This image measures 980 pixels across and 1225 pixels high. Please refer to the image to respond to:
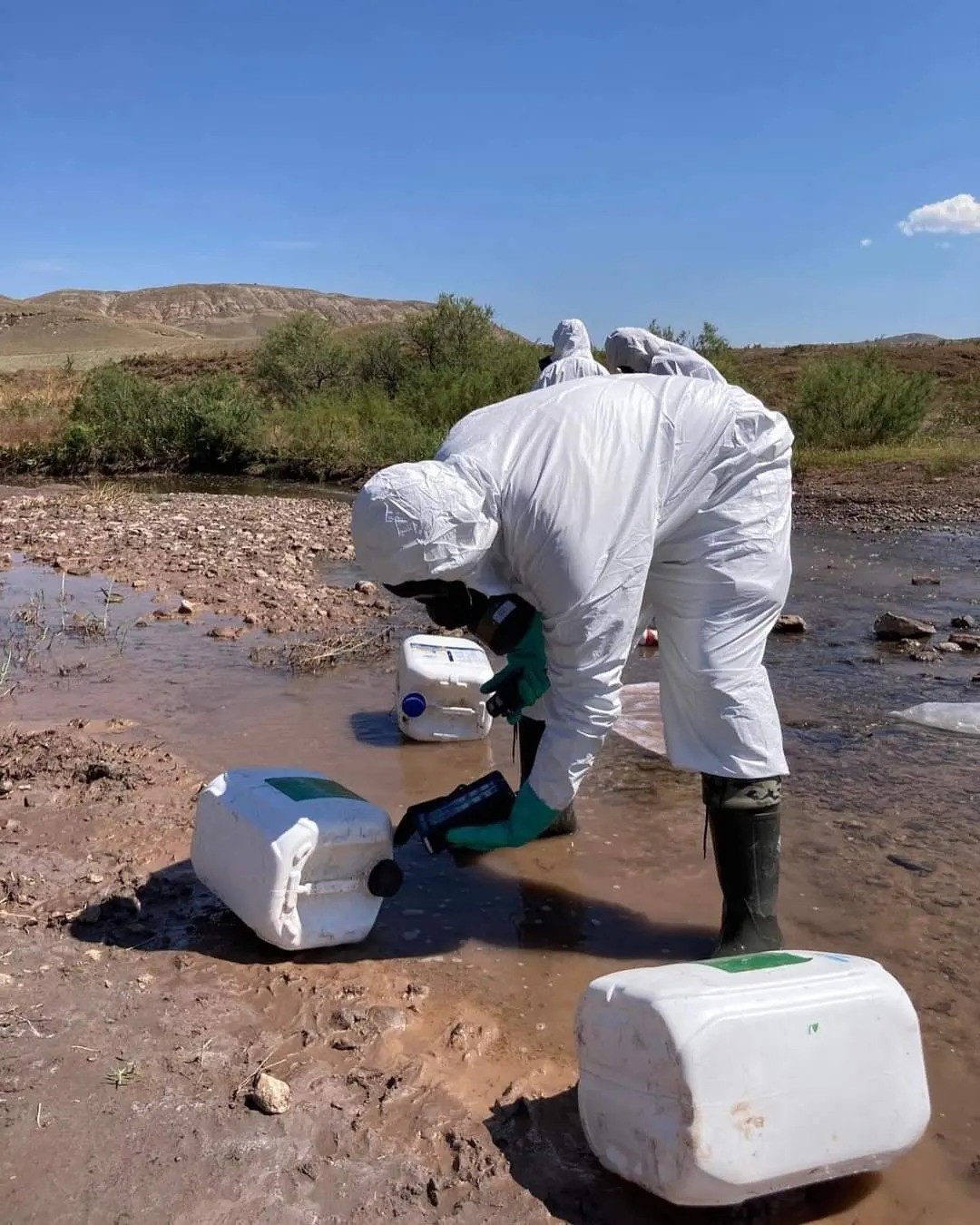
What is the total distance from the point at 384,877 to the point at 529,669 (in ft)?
2.19

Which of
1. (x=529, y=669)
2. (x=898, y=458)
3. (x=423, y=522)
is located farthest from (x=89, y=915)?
(x=898, y=458)

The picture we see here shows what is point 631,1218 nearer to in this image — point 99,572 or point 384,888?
point 384,888

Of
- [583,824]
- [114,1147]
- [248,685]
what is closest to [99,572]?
[248,685]

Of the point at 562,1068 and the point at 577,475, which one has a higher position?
the point at 577,475

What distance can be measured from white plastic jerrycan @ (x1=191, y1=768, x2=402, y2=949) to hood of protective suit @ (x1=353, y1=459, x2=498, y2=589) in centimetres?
66

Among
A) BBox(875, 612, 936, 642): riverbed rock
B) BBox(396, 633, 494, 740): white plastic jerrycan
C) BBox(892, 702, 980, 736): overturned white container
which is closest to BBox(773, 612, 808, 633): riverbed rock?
BBox(875, 612, 936, 642): riverbed rock

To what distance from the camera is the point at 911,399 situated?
17.9 m

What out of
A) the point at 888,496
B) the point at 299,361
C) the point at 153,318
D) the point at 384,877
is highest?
the point at 153,318

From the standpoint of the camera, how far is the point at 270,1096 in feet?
6.39

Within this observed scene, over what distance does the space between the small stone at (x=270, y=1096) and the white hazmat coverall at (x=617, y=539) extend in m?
0.85

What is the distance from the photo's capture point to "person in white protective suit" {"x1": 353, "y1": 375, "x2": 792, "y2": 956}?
2.22 m

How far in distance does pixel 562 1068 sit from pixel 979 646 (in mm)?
4668

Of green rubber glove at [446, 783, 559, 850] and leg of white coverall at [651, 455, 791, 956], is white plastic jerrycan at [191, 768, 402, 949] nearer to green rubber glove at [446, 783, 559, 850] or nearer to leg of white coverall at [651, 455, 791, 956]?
green rubber glove at [446, 783, 559, 850]

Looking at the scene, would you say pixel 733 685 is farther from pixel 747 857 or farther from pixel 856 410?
pixel 856 410
